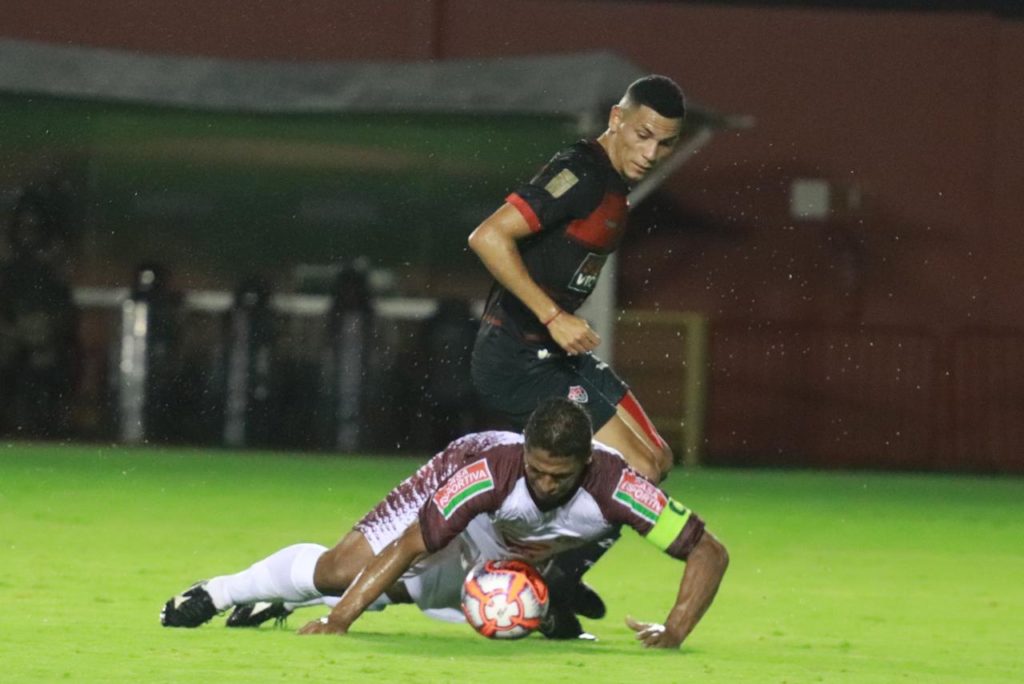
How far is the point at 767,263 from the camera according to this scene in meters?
21.1

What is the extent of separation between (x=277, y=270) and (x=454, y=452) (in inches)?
496

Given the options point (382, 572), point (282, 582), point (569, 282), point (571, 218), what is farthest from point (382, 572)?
point (571, 218)

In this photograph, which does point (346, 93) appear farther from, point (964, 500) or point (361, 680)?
point (361, 680)

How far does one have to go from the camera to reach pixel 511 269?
780 centimetres

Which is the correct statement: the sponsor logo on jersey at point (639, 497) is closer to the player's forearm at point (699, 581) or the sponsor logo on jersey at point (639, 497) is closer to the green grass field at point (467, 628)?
the player's forearm at point (699, 581)

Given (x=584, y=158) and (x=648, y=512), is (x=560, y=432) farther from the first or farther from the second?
(x=584, y=158)

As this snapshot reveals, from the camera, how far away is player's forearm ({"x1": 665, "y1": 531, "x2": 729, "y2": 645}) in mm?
7348

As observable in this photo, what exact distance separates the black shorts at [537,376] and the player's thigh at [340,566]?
3.16 feet

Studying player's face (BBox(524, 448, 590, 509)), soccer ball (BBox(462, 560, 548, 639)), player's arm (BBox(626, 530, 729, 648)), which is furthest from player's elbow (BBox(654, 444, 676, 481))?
player's face (BBox(524, 448, 590, 509))

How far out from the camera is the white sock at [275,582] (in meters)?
7.70

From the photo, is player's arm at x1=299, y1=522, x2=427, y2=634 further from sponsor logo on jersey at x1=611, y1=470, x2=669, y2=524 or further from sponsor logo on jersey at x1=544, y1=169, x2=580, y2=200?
sponsor logo on jersey at x1=544, y1=169, x2=580, y2=200

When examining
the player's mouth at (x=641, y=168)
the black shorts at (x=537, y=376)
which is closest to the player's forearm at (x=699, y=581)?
the black shorts at (x=537, y=376)

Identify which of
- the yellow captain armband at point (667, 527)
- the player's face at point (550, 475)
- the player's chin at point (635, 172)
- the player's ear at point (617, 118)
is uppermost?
the player's ear at point (617, 118)

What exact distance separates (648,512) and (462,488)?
645 mm
